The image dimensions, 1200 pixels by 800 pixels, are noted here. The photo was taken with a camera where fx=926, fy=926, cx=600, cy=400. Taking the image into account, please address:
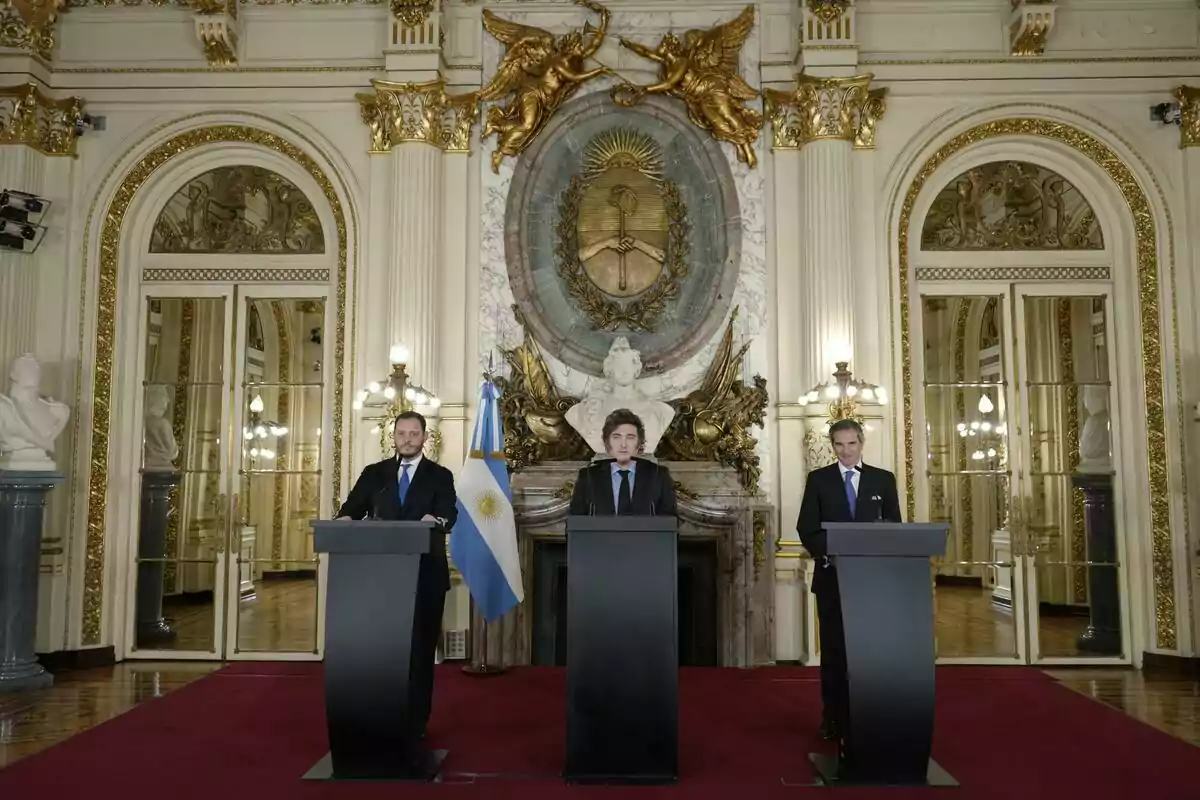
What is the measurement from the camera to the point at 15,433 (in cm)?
642

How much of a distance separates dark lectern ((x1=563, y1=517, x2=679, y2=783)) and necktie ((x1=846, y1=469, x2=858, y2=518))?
114cm

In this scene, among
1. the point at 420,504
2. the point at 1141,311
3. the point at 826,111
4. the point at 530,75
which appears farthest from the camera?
the point at 530,75

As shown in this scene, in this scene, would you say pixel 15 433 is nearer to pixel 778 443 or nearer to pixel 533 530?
pixel 533 530

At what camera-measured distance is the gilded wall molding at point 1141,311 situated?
702cm

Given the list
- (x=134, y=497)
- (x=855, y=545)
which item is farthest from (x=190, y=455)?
(x=855, y=545)

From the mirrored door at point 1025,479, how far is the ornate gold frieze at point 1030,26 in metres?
1.87

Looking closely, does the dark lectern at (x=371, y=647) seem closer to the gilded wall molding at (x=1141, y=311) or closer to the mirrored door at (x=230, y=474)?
the mirrored door at (x=230, y=474)

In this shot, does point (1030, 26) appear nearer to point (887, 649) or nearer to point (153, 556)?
point (887, 649)

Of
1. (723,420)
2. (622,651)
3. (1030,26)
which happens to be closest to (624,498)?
(622,651)

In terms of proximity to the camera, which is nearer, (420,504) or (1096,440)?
(420,504)

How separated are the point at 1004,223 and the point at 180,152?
22.2 ft

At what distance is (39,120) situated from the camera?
24.1 feet

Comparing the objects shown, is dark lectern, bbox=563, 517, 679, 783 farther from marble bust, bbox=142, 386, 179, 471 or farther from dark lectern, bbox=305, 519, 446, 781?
marble bust, bbox=142, 386, 179, 471

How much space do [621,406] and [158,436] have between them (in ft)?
12.5
